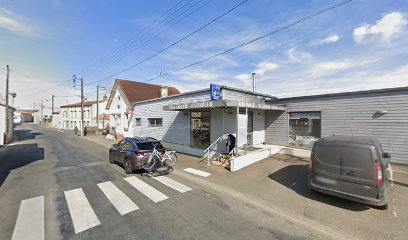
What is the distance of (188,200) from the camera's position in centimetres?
591

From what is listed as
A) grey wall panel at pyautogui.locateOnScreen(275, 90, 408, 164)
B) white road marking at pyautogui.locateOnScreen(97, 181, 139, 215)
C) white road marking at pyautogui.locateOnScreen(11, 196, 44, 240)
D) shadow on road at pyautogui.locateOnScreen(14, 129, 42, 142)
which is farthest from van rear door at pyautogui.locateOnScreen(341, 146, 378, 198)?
shadow on road at pyautogui.locateOnScreen(14, 129, 42, 142)

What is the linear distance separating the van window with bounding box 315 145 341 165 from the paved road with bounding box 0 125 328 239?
212 centimetres

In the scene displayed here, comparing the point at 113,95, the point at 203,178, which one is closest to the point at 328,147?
the point at 203,178

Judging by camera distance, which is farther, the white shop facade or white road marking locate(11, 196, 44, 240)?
the white shop facade

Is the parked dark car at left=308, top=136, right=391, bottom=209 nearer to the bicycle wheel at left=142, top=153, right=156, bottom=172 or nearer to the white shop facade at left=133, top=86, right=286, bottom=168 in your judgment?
the white shop facade at left=133, top=86, right=286, bottom=168

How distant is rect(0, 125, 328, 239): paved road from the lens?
415 centimetres

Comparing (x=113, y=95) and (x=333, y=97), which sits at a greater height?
(x=113, y=95)

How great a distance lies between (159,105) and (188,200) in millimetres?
11652

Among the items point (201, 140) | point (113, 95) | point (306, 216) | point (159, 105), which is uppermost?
point (113, 95)

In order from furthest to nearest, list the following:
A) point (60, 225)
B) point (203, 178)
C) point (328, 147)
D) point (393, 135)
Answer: point (393, 135)
point (203, 178)
point (328, 147)
point (60, 225)

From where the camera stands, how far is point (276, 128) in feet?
44.4

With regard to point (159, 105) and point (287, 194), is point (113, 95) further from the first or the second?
point (287, 194)

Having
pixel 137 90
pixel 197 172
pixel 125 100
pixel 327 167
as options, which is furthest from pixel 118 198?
pixel 137 90

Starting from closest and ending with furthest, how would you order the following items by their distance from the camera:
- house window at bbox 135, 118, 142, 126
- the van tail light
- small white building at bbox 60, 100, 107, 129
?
the van tail light
house window at bbox 135, 118, 142, 126
small white building at bbox 60, 100, 107, 129
